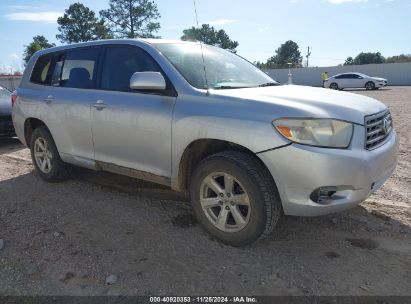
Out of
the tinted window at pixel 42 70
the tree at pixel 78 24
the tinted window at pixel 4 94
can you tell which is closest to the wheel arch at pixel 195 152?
the tinted window at pixel 42 70

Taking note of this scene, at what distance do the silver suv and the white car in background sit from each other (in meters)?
29.0

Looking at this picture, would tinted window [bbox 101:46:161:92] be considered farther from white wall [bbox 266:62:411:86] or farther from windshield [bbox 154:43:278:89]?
white wall [bbox 266:62:411:86]

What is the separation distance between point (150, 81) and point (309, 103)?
4.71ft

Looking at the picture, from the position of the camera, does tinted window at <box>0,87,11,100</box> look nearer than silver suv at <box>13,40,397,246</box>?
No

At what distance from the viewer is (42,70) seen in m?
5.64

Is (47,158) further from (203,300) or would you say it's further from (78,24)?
(78,24)

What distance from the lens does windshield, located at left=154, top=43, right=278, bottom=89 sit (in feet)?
13.0

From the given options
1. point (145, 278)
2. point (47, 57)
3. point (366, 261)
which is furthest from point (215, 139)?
point (47, 57)

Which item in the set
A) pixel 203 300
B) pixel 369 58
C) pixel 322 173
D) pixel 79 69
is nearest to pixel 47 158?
pixel 79 69

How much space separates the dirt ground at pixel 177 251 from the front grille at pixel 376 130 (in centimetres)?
89

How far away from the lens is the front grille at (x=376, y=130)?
3361 mm

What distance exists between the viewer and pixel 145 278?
3135 mm

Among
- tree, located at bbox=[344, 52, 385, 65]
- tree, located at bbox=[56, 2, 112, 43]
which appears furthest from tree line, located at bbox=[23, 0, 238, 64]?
tree, located at bbox=[344, 52, 385, 65]

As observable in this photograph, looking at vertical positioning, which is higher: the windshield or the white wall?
the windshield
